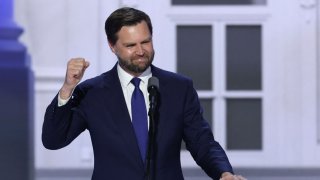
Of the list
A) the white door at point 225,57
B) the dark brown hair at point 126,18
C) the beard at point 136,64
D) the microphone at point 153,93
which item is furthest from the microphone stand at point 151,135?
the white door at point 225,57

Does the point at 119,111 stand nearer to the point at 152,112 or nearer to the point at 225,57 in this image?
the point at 152,112

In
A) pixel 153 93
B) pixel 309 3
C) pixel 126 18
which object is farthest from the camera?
pixel 309 3

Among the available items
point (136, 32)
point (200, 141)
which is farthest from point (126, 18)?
point (200, 141)

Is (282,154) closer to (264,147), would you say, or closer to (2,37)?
(264,147)

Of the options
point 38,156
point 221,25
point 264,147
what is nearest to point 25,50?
point 38,156

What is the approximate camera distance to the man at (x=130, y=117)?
2449 millimetres

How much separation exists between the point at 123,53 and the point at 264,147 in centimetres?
278

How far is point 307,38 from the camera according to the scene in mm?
5039

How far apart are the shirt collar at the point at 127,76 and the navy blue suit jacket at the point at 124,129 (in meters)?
0.02

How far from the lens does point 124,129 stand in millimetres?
2471

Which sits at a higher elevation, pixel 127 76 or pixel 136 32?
pixel 136 32

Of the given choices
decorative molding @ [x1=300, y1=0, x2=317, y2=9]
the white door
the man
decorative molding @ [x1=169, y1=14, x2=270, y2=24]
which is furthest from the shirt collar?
decorative molding @ [x1=300, y1=0, x2=317, y2=9]

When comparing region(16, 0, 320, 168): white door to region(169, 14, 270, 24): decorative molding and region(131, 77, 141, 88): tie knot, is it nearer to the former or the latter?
region(169, 14, 270, 24): decorative molding

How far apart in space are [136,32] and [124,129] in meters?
0.25
